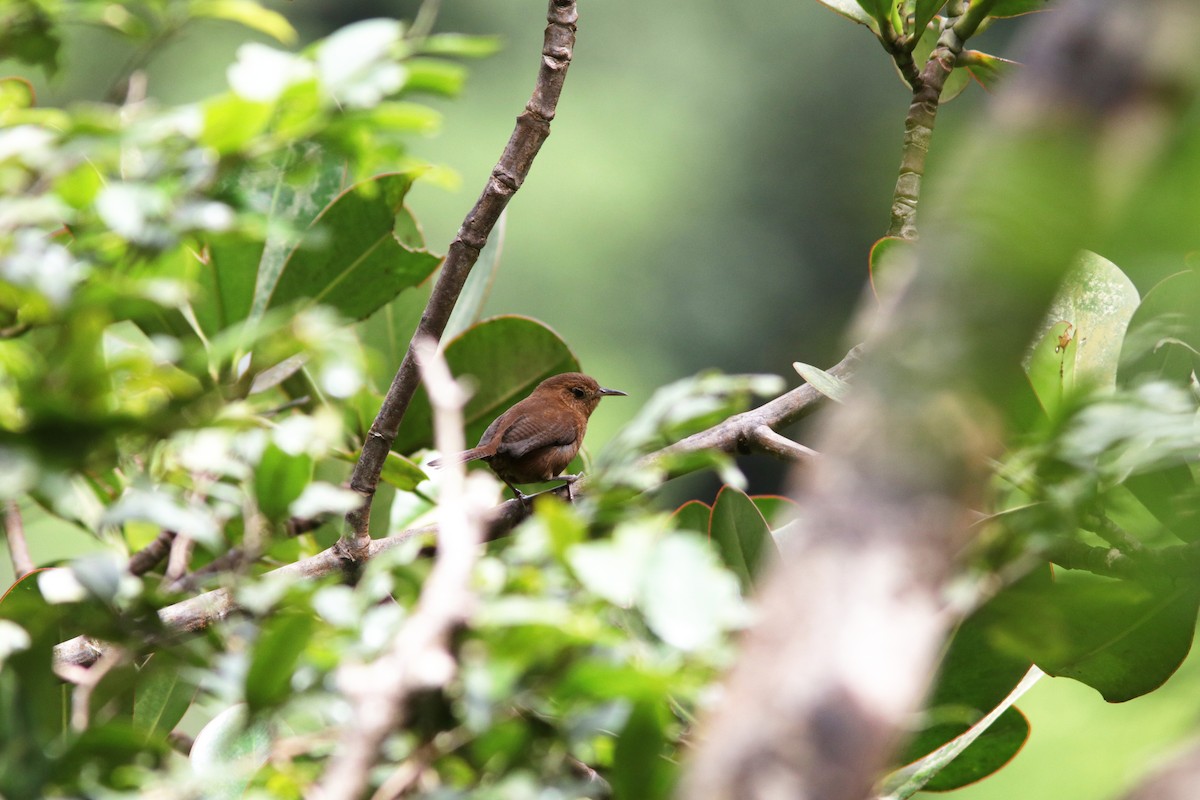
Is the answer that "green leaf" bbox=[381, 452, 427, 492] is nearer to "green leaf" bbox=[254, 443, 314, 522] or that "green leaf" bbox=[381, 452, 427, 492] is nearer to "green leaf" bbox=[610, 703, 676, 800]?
"green leaf" bbox=[254, 443, 314, 522]

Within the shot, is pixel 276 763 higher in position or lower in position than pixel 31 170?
lower

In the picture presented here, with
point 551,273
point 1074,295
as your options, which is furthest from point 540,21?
point 1074,295

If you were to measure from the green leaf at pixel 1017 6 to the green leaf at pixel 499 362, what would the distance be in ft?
4.06

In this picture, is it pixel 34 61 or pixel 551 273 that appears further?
pixel 551 273

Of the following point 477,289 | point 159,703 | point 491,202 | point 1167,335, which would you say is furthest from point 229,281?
point 1167,335

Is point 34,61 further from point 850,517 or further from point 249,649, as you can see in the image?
point 850,517

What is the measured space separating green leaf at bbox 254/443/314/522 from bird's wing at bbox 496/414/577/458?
2.61m

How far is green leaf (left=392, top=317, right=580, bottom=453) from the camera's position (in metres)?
2.56

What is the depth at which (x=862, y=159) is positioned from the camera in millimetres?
25500

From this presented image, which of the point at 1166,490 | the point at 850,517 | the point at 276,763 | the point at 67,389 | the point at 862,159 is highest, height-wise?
the point at 850,517

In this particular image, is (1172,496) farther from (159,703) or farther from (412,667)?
(159,703)

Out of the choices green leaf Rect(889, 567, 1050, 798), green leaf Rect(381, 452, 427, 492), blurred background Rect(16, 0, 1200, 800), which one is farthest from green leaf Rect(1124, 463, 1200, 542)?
blurred background Rect(16, 0, 1200, 800)

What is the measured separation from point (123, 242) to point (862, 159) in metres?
26.0

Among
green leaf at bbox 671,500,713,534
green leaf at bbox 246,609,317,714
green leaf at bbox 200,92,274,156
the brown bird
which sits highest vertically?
green leaf at bbox 200,92,274,156
